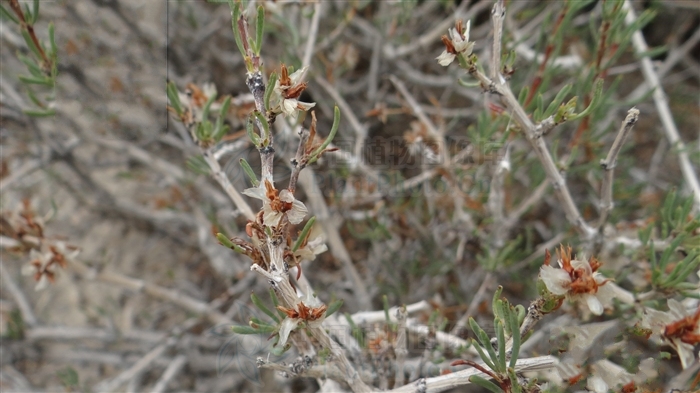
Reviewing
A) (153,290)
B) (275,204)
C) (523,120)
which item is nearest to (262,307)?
(275,204)

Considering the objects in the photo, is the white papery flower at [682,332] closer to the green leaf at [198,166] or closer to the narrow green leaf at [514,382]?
the narrow green leaf at [514,382]

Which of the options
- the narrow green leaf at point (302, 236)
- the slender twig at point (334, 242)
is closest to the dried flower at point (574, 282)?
the narrow green leaf at point (302, 236)

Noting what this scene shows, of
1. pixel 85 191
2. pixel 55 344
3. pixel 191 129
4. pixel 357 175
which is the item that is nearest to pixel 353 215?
pixel 357 175

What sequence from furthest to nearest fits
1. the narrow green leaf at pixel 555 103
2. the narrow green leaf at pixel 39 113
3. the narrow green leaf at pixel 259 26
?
the narrow green leaf at pixel 39 113 < the narrow green leaf at pixel 555 103 < the narrow green leaf at pixel 259 26

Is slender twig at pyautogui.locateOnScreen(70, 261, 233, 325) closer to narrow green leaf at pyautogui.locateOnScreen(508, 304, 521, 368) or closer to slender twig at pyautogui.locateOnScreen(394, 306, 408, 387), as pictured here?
slender twig at pyautogui.locateOnScreen(394, 306, 408, 387)

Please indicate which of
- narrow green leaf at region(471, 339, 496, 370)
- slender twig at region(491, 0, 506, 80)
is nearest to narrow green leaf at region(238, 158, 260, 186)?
narrow green leaf at region(471, 339, 496, 370)

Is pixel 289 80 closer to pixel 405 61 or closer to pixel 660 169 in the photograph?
pixel 405 61


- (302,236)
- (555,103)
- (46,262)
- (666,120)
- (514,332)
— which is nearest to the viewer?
(514,332)

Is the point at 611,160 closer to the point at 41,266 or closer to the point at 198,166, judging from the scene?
the point at 198,166
